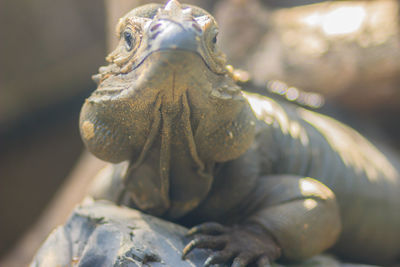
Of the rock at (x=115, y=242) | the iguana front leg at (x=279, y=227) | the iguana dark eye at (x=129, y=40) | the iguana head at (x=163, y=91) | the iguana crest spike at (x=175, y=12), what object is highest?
the iguana crest spike at (x=175, y=12)

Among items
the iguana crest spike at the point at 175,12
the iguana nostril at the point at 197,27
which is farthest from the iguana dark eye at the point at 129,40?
the iguana nostril at the point at 197,27

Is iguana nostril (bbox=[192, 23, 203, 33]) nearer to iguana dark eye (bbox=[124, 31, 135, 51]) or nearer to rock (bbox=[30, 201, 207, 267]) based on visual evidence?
iguana dark eye (bbox=[124, 31, 135, 51])

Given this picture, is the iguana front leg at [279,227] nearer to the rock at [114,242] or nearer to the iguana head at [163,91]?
the rock at [114,242]

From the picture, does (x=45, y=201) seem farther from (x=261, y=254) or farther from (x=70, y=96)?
(x=261, y=254)

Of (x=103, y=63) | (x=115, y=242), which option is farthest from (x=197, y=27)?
(x=103, y=63)

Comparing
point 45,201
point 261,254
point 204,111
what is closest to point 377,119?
point 261,254
